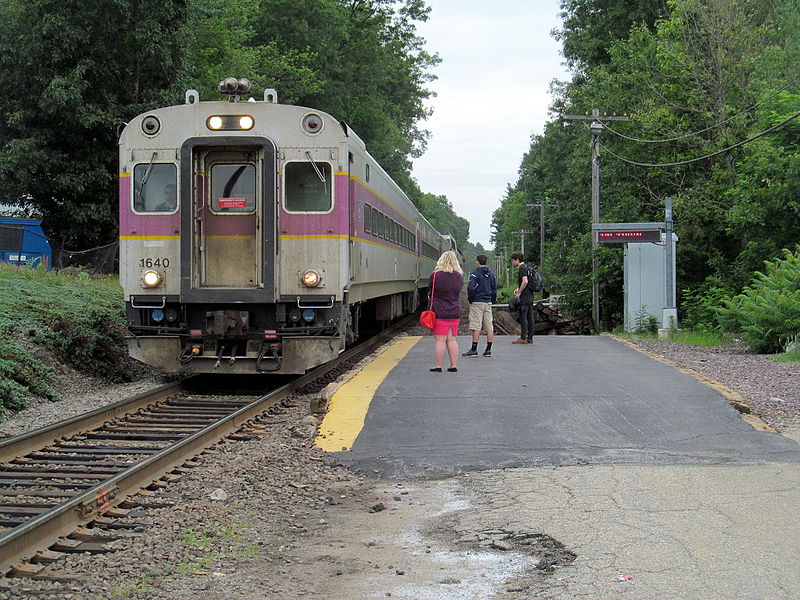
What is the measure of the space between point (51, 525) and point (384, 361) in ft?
25.9

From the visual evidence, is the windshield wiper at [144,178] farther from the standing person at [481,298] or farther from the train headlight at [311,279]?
the standing person at [481,298]

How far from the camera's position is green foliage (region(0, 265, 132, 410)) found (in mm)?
10594

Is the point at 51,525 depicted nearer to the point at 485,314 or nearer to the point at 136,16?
the point at 485,314

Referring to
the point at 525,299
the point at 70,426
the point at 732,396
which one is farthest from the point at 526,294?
the point at 70,426

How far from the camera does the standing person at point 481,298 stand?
13.0m

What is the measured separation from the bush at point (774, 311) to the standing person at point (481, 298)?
528 cm

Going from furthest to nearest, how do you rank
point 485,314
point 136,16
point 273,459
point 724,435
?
1. point 136,16
2. point 485,314
3. point 724,435
4. point 273,459

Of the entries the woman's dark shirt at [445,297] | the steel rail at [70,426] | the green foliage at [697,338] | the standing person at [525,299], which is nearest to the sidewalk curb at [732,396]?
the standing person at [525,299]

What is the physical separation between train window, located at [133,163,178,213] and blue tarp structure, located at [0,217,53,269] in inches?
564

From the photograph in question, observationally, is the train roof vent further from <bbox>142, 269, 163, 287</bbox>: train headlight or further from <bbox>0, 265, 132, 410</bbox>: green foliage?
<bbox>0, 265, 132, 410</bbox>: green foliage

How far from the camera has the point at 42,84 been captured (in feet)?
80.3

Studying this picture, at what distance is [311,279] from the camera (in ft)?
36.1

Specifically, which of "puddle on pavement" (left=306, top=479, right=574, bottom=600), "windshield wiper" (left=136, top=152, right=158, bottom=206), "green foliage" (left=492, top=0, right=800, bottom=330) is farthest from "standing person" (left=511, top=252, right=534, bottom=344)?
"puddle on pavement" (left=306, top=479, right=574, bottom=600)

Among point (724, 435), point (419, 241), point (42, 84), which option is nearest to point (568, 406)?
point (724, 435)
